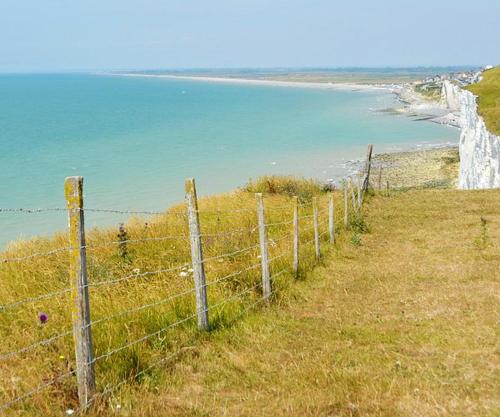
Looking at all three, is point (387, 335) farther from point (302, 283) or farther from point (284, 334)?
point (302, 283)

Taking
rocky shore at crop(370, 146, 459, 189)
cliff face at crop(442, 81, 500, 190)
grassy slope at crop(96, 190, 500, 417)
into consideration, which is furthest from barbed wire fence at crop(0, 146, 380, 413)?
rocky shore at crop(370, 146, 459, 189)

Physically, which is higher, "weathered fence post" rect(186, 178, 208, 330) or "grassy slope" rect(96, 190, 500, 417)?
"weathered fence post" rect(186, 178, 208, 330)

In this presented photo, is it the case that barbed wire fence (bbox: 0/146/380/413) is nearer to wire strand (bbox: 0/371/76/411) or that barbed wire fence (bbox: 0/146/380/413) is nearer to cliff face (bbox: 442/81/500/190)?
wire strand (bbox: 0/371/76/411)

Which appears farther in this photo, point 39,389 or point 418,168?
point 418,168

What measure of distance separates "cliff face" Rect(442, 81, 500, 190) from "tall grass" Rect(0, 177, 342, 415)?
68.3ft

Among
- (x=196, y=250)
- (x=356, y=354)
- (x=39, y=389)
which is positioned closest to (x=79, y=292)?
(x=39, y=389)

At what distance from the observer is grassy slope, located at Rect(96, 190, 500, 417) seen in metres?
6.00

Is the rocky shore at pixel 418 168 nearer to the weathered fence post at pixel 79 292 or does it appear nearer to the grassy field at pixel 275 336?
the grassy field at pixel 275 336

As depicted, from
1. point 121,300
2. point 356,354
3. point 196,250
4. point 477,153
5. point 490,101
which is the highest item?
point 490,101

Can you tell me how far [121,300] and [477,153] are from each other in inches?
1299

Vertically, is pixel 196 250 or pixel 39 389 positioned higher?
pixel 196 250

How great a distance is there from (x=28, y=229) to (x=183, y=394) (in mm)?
26808

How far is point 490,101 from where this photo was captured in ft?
138

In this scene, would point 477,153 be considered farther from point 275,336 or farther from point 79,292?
point 79,292
